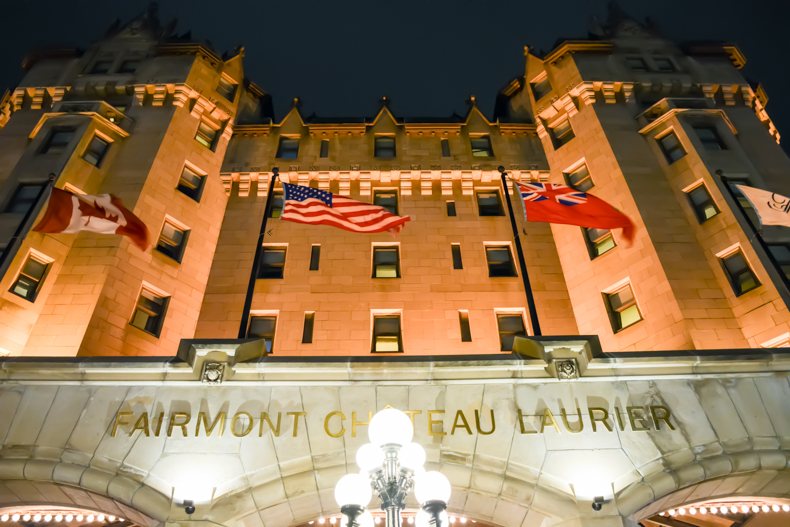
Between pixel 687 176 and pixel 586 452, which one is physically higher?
pixel 687 176

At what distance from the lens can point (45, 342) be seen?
19.0 metres

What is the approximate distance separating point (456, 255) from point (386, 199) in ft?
16.9

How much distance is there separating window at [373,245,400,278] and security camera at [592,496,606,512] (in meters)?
12.4

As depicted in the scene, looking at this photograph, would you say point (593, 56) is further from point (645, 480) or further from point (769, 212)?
point (645, 480)

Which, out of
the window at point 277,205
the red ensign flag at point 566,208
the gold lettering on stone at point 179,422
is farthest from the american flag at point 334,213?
the window at point 277,205

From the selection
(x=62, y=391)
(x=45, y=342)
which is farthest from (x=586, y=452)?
(x=45, y=342)

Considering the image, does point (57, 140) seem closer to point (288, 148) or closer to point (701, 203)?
point (288, 148)

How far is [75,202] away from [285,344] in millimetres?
8418

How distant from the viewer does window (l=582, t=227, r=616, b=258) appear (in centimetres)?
2372

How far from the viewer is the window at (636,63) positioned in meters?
31.6

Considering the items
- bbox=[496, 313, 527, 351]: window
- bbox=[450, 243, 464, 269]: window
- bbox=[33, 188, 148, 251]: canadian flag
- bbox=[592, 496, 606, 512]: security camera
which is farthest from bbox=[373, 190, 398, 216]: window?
bbox=[592, 496, 606, 512]: security camera

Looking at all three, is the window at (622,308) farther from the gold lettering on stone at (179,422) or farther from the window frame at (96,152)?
the window frame at (96,152)

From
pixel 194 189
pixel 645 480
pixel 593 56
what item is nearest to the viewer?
pixel 645 480

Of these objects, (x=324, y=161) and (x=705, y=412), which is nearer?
(x=705, y=412)
